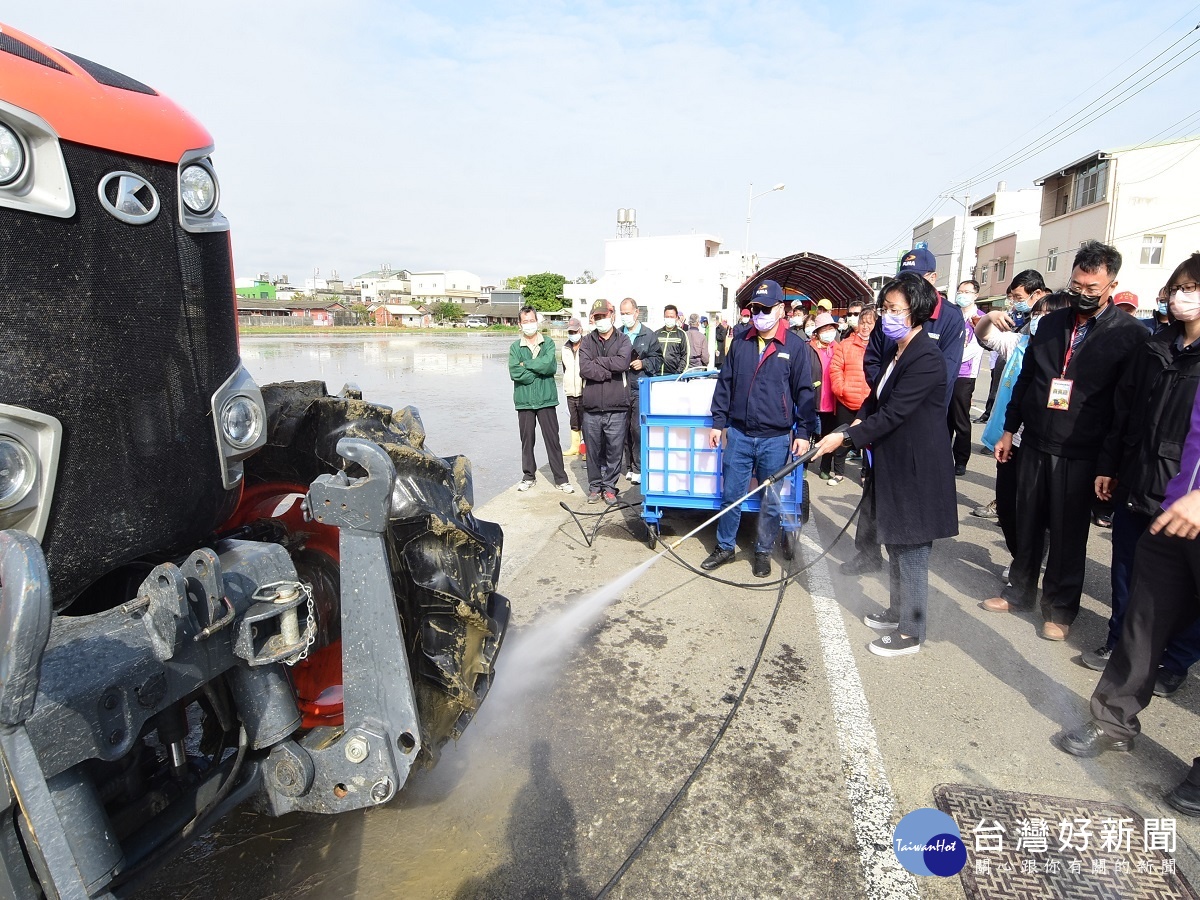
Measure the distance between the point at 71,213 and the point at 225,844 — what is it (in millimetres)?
2276

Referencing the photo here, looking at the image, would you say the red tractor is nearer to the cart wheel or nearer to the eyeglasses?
the cart wheel

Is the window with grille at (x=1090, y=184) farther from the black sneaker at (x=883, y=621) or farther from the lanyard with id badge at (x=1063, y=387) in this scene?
the black sneaker at (x=883, y=621)

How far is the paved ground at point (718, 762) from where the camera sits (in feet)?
7.91

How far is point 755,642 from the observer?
163 inches

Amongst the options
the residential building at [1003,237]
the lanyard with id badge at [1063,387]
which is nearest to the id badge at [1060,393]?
the lanyard with id badge at [1063,387]

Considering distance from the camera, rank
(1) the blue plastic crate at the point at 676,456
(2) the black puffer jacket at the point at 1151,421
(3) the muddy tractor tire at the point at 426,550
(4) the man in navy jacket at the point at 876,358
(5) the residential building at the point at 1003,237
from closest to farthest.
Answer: (3) the muddy tractor tire at the point at 426,550, (2) the black puffer jacket at the point at 1151,421, (4) the man in navy jacket at the point at 876,358, (1) the blue plastic crate at the point at 676,456, (5) the residential building at the point at 1003,237

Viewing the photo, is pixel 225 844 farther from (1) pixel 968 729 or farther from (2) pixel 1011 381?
(2) pixel 1011 381

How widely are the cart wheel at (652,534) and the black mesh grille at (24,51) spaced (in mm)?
4914

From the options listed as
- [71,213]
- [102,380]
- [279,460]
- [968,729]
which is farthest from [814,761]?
[71,213]

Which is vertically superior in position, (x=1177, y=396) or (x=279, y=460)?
(x=1177, y=396)

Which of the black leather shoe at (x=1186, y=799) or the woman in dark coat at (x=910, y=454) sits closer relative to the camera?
the black leather shoe at (x=1186, y=799)

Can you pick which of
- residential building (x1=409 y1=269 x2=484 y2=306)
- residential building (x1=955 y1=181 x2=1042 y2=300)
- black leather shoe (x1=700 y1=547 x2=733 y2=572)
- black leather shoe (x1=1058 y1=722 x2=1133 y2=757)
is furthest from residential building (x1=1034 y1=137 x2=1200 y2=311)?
residential building (x1=409 y1=269 x2=484 y2=306)

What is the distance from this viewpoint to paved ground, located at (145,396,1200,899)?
2410mm

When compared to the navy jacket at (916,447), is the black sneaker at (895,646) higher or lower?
lower
